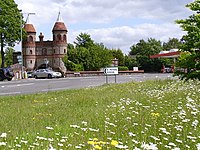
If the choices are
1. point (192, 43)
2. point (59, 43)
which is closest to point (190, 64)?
point (192, 43)

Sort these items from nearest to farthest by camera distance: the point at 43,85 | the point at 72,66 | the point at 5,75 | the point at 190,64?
the point at 190,64 → the point at 43,85 → the point at 5,75 → the point at 72,66

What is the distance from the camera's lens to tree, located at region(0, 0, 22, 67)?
205 ft

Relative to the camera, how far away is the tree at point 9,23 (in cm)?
6247

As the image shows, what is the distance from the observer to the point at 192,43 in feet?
48.4

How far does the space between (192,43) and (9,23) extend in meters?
52.7

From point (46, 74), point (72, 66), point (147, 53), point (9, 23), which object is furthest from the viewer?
point (147, 53)

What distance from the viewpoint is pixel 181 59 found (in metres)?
15.2

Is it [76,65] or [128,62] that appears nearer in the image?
[76,65]

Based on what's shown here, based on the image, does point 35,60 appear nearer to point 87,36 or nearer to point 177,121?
point 87,36

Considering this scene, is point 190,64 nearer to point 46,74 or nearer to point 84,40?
point 46,74

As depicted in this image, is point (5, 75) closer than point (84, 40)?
Yes

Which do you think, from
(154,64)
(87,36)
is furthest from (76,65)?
(154,64)

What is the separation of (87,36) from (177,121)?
8425 cm

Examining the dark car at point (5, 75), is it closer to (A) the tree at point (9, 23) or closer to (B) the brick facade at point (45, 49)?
(A) the tree at point (9, 23)
